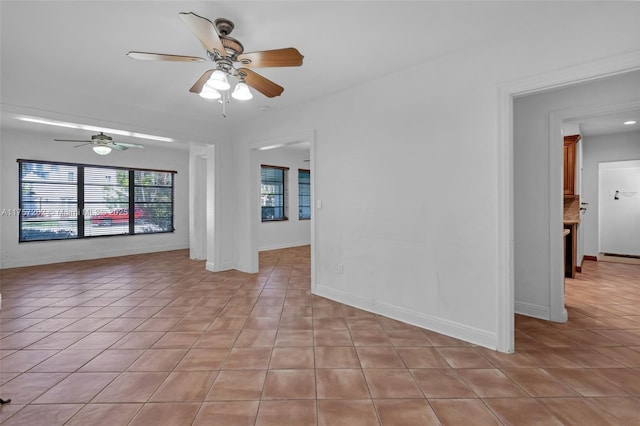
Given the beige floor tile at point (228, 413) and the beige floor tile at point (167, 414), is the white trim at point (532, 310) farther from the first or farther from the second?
the beige floor tile at point (167, 414)

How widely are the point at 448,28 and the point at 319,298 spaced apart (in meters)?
3.27

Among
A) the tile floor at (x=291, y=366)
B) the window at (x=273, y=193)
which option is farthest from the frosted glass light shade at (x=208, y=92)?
the window at (x=273, y=193)

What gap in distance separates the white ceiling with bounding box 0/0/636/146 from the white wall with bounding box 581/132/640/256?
5.62m

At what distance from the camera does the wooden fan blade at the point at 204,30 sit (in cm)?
169

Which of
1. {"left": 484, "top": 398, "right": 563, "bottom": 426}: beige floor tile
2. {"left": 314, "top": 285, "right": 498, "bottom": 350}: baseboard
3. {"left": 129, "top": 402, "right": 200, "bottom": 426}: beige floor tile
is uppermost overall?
{"left": 314, "top": 285, "right": 498, "bottom": 350}: baseboard

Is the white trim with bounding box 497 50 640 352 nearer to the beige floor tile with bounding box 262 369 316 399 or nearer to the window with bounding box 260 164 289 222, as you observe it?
the beige floor tile with bounding box 262 369 316 399

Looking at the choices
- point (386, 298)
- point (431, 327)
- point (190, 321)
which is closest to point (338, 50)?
point (386, 298)

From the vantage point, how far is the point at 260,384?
2.04 meters

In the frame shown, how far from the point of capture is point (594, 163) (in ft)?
20.1

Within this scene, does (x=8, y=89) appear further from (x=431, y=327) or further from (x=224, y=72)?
(x=431, y=327)

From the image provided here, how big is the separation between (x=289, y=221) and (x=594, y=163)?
7.24m

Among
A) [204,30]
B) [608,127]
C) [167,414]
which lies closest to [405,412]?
[167,414]

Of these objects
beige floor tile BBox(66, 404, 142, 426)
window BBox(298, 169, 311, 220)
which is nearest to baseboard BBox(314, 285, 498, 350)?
beige floor tile BBox(66, 404, 142, 426)

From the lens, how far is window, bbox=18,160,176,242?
239 inches
